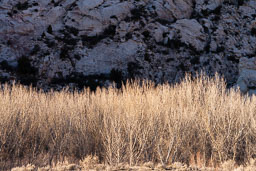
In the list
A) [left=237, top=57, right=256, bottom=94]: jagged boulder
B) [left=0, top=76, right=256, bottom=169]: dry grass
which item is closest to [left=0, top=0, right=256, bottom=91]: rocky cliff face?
[left=237, top=57, right=256, bottom=94]: jagged boulder

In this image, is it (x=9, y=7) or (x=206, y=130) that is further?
(x=9, y=7)

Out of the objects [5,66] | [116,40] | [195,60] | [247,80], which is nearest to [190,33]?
[195,60]

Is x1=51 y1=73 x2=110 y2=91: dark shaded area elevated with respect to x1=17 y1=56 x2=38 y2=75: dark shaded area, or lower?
lower

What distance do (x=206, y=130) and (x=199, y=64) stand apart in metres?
17.9

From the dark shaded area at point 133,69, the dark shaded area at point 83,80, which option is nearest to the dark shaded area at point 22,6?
the dark shaded area at point 83,80

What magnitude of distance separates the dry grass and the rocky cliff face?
11977 mm

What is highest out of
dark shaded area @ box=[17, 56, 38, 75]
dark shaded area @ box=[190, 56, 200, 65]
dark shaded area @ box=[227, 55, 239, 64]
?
dark shaded area @ box=[227, 55, 239, 64]

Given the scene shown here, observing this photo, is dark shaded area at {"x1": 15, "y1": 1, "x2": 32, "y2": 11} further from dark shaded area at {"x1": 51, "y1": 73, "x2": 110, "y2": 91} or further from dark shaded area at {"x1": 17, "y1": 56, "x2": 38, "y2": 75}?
dark shaded area at {"x1": 51, "y1": 73, "x2": 110, "y2": 91}

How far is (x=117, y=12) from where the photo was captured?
97.8ft

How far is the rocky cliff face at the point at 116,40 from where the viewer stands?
80.6 ft

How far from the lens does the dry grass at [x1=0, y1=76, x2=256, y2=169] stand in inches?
381

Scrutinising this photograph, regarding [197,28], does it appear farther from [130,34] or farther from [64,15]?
[64,15]

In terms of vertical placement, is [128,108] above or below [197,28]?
below

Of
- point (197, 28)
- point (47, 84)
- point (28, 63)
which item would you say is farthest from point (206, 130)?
point (197, 28)
